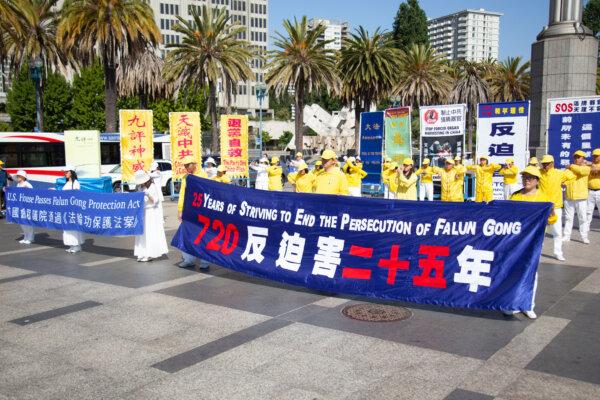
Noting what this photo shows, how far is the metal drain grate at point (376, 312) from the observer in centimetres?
684

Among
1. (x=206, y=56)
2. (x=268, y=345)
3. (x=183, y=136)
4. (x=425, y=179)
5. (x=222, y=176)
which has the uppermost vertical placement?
(x=206, y=56)

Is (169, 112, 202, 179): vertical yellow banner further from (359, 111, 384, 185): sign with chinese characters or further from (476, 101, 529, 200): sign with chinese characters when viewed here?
(476, 101, 529, 200): sign with chinese characters

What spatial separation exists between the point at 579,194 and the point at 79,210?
10.2 meters

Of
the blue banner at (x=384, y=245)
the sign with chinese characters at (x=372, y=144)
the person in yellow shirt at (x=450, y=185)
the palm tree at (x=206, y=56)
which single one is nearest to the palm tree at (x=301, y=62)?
the palm tree at (x=206, y=56)

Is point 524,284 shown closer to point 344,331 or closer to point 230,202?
point 344,331

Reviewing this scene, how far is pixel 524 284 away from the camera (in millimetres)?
6395

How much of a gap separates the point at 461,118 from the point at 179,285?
491 inches

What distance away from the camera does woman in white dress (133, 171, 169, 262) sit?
10.1 meters

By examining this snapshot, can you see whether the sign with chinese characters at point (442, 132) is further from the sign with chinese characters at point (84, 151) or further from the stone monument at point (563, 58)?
the sign with chinese characters at point (84, 151)

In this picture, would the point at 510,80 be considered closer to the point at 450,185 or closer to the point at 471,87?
the point at 471,87

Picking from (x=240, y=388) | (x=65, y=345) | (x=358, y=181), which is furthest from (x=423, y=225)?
(x=358, y=181)

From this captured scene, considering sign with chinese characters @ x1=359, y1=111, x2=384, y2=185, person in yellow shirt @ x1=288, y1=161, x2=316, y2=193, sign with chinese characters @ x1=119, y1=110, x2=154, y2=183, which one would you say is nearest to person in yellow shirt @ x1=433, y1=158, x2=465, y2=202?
person in yellow shirt @ x1=288, y1=161, x2=316, y2=193

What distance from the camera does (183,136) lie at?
21234mm

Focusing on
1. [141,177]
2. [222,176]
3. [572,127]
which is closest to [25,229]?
[141,177]
